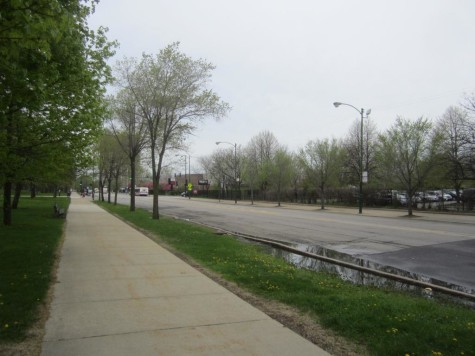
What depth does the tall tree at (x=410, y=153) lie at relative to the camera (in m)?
30.1

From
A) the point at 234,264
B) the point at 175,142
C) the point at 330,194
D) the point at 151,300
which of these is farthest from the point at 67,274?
the point at 330,194

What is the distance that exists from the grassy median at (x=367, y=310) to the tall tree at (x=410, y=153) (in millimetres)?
23873

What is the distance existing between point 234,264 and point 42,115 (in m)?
6.93

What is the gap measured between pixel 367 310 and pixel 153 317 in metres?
2.77

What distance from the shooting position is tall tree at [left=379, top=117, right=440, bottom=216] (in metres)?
30.1

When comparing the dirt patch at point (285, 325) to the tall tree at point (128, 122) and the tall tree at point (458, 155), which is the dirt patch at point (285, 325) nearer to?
the tall tree at point (128, 122)

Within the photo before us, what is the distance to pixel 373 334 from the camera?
15.7 ft

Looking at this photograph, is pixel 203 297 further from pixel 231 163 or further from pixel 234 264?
pixel 231 163

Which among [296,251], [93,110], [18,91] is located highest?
[93,110]

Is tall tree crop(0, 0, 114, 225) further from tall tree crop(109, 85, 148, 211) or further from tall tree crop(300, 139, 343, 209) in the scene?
tall tree crop(300, 139, 343, 209)

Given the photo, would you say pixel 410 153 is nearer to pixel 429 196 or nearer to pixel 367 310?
pixel 429 196

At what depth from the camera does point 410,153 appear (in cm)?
3025

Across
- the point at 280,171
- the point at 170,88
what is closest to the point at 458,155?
the point at 280,171

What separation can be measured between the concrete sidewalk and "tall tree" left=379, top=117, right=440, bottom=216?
25.3m
